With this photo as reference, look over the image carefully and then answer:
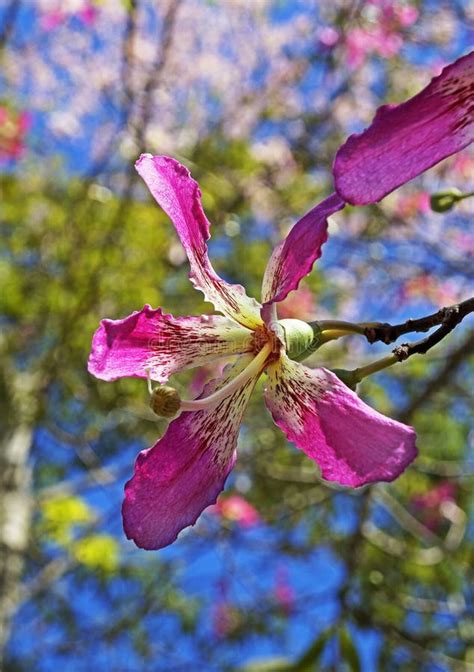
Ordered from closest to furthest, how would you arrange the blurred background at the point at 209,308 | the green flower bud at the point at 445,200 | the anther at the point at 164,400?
the anther at the point at 164,400, the green flower bud at the point at 445,200, the blurred background at the point at 209,308

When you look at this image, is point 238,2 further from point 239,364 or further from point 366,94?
point 239,364

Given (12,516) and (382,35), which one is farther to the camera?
(12,516)

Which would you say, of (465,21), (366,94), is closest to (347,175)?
(465,21)

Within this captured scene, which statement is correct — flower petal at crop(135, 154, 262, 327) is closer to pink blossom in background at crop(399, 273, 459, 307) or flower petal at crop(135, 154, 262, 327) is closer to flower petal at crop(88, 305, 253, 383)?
flower petal at crop(88, 305, 253, 383)

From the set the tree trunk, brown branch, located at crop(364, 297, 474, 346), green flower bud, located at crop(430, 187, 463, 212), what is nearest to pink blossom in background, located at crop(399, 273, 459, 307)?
the tree trunk

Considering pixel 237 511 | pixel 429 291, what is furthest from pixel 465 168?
pixel 237 511

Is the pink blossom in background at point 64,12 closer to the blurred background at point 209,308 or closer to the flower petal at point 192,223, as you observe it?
the blurred background at point 209,308

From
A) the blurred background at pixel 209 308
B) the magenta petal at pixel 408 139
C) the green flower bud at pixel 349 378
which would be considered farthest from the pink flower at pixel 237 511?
the magenta petal at pixel 408 139

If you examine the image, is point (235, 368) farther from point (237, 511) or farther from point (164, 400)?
point (237, 511)
